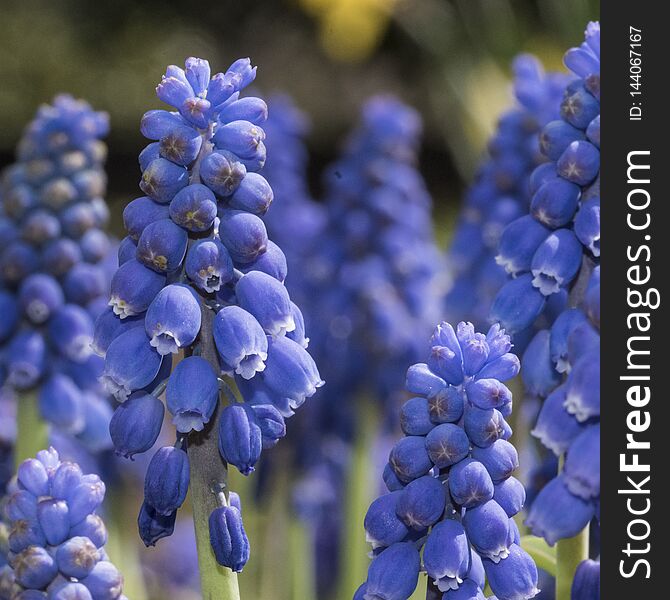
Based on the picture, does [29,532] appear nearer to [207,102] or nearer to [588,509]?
[207,102]

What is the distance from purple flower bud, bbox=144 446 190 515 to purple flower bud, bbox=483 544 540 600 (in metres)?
0.49

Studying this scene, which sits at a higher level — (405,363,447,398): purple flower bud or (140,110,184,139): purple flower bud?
(140,110,184,139): purple flower bud

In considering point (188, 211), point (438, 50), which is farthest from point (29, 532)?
point (438, 50)

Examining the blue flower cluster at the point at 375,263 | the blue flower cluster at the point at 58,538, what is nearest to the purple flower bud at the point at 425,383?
the blue flower cluster at the point at 58,538

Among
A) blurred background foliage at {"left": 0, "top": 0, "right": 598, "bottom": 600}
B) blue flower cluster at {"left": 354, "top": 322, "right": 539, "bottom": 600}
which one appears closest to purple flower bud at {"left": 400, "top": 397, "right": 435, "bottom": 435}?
blue flower cluster at {"left": 354, "top": 322, "right": 539, "bottom": 600}

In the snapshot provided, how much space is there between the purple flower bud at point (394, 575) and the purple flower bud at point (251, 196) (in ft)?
1.84

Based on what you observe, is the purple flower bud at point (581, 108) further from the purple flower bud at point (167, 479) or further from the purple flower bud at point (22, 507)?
the purple flower bud at point (22, 507)

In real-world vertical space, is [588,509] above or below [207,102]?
below

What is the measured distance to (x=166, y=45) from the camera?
8.91 m

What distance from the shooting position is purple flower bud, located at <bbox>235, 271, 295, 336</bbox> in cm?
173

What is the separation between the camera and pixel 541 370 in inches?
79.3

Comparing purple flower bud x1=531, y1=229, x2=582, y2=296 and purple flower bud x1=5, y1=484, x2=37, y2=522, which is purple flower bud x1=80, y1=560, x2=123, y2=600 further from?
purple flower bud x1=531, y1=229, x2=582, y2=296

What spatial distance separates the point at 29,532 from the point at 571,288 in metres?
0.98

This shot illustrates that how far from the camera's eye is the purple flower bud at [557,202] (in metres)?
1.93
